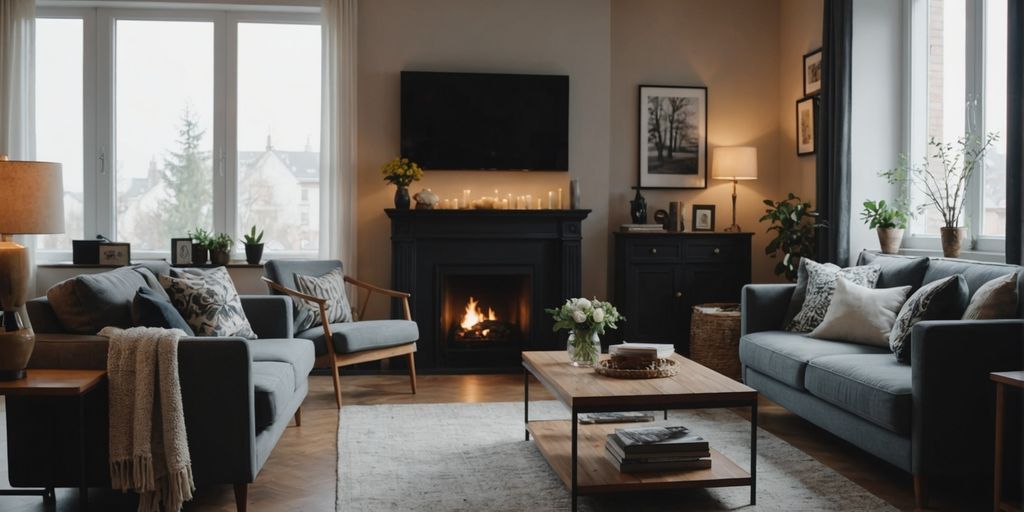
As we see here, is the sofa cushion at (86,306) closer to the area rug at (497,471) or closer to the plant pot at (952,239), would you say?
the area rug at (497,471)

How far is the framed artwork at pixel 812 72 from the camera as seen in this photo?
6113 millimetres

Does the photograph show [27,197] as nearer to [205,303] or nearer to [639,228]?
[205,303]

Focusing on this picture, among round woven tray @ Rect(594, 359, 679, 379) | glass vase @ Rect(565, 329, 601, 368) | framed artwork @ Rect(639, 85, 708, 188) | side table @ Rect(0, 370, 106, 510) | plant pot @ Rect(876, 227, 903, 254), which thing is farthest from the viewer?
framed artwork @ Rect(639, 85, 708, 188)

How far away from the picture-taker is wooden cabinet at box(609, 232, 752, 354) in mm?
6301

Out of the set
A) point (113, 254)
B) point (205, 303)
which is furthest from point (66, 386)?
point (113, 254)

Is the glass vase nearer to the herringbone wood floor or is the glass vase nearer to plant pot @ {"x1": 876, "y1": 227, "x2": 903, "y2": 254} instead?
the herringbone wood floor

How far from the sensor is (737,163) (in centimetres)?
641

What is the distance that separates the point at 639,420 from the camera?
4.08 meters

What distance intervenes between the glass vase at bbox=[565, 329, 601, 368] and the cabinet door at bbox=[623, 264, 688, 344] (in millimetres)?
2546

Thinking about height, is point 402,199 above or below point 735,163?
below

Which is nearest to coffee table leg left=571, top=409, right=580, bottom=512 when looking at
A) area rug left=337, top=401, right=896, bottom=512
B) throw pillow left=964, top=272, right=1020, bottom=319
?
area rug left=337, top=401, right=896, bottom=512

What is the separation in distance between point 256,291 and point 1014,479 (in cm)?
472

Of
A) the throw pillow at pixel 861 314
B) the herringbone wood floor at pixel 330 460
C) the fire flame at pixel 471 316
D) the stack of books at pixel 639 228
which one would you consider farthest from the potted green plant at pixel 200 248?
the throw pillow at pixel 861 314

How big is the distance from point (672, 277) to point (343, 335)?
2.64 meters
